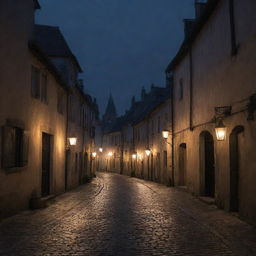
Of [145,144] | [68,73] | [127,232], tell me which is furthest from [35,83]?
[145,144]

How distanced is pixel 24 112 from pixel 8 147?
193cm

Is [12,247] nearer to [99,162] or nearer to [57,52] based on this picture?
[57,52]

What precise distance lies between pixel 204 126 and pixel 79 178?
1309 centimetres

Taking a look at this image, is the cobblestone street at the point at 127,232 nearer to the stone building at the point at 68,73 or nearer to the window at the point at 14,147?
the window at the point at 14,147

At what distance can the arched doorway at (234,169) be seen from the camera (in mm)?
11719

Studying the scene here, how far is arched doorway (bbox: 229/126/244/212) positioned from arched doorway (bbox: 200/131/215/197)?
4.01 metres

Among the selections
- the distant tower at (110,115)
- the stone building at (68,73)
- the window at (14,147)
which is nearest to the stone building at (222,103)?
the window at (14,147)

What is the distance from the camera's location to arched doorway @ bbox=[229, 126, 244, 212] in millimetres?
11719

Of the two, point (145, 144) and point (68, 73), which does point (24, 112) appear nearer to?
point (68, 73)

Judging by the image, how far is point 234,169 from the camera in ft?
38.5

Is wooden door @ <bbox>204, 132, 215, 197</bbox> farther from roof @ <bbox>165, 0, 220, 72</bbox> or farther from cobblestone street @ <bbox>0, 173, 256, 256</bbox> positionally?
roof @ <bbox>165, 0, 220, 72</bbox>

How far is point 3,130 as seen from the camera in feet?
33.4

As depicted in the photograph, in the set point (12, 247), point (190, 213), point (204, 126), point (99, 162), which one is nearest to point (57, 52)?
point (204, 126)

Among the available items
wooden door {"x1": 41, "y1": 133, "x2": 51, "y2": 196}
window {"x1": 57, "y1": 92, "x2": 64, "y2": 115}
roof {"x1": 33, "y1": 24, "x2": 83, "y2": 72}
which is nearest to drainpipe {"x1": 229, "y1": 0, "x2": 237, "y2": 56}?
wooden door {"x1": 41, "y1": 133, "x2": 51, "y2": 196}
